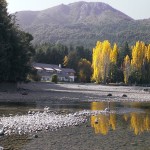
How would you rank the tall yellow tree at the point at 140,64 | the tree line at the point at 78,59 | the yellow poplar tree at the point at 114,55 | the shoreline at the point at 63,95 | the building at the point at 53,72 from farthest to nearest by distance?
1. the building at the point at 53,72
2. the yellow poplar tree at the point at 114,55
3. the tall yellow tree at the point at 140,64
4. the tree line at the point at 78,59
5. the shoreline at the point at 63,95

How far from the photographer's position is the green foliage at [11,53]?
4978cm

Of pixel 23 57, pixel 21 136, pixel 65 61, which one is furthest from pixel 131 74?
pixel 21 136

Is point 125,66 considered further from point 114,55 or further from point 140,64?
point 114,55

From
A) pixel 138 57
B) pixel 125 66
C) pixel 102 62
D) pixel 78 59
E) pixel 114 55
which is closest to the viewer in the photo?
pixel 102 62

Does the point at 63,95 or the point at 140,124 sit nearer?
the point at 140,124

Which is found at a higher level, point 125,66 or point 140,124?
point 125,66

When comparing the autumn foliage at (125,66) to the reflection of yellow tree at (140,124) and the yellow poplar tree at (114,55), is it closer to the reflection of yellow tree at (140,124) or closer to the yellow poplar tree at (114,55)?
the yellow poplar tree at (114,55)

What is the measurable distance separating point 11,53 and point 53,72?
83097 mm

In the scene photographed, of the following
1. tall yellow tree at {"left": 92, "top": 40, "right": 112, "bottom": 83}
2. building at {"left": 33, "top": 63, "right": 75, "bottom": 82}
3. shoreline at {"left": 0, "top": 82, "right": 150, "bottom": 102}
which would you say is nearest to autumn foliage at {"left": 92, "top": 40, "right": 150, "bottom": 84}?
tall yellow tree at {"left": 92, "top": 40, "right": 112, "bottom": 83}

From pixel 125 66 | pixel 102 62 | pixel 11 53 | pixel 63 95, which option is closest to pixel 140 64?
pixel 125 66

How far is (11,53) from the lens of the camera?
171 feet

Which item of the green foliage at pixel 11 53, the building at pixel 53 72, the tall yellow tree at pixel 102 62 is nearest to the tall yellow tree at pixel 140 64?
the tall yellow tree at pixel 102 62

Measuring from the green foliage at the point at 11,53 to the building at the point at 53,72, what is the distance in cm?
7455

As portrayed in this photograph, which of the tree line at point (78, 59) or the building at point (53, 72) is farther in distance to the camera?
the building at point (53, 72)
